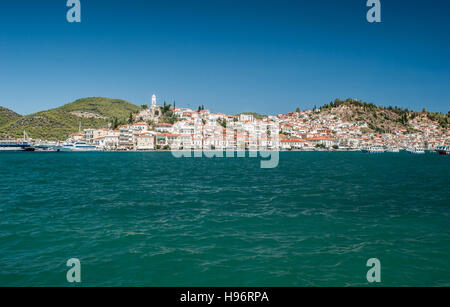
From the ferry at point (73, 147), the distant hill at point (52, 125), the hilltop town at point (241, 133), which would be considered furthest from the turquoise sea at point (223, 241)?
the distant hill at point (52, 125)

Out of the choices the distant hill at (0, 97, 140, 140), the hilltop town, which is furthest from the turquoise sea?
the distant hill at (0, 97, 140, 140)

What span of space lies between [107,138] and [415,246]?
131935 mm

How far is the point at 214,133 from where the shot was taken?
125 m

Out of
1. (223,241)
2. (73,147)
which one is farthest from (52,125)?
(223,241)

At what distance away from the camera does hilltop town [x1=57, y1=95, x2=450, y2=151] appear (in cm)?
12175

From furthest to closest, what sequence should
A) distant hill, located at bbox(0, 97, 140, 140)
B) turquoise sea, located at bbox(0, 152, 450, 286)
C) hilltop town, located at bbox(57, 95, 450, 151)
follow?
1. distant hill, located at bbox(0, 97, 140, 140)
2. hilltop town, located at bbox(57, 95, 450, 151)
3. turquoise sea, located at bbox(0, 152, 450, 286)

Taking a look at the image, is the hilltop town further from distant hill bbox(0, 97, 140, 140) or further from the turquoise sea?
the turquoise sea

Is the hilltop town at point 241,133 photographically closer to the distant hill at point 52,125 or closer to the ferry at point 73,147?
the ferry at point 73,147

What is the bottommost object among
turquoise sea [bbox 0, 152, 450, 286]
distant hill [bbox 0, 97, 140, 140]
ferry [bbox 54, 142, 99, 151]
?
turquoise sea [bbox 0, 152, 450, 286]

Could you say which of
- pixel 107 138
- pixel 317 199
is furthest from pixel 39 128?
pixel 317 199

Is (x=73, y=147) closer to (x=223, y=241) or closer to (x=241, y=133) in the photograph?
(x=241, y=133)

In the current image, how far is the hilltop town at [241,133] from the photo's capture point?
12175cm

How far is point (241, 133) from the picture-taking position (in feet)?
463
